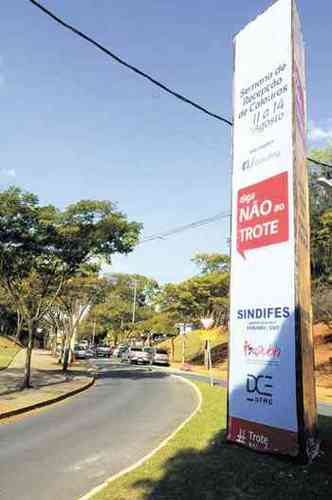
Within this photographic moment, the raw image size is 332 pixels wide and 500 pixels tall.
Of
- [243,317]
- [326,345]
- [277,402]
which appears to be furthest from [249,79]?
[326,345]

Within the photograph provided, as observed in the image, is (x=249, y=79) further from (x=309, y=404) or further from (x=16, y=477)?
(x=16, y=477)

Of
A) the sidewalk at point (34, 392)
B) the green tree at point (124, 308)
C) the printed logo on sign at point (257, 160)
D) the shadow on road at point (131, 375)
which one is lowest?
the sidewalk at point (34, 392)

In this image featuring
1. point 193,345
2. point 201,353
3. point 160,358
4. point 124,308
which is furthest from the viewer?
point 124,308

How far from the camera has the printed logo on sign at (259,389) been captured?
7.73 metres

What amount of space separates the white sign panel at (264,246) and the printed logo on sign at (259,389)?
16mm

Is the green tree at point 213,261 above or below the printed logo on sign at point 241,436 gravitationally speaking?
above

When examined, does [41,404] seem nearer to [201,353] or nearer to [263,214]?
[263,214]

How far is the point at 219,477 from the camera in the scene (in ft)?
21.6

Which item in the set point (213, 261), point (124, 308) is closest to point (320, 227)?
point (213, 261)

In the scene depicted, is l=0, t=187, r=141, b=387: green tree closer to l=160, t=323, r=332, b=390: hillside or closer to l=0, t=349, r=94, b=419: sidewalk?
l=0, t=349, r=94, b=419: sidewalk

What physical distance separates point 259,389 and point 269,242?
2.42m

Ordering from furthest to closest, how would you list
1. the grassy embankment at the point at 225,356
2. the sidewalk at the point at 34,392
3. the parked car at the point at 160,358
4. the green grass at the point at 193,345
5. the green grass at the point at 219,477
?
the green grass at the point at 193,345 → the parked car at the point at 160,358 → the grassy embankment at the point at 225,356 → the sidewalk at the point at 34,392 → the green grass at the point at 219,477

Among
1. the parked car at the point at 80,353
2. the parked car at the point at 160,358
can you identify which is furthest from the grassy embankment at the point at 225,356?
the parked car at the point at 80,353

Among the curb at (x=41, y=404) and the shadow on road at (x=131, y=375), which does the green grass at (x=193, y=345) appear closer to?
the shadow on road at (x=131, y=375)
